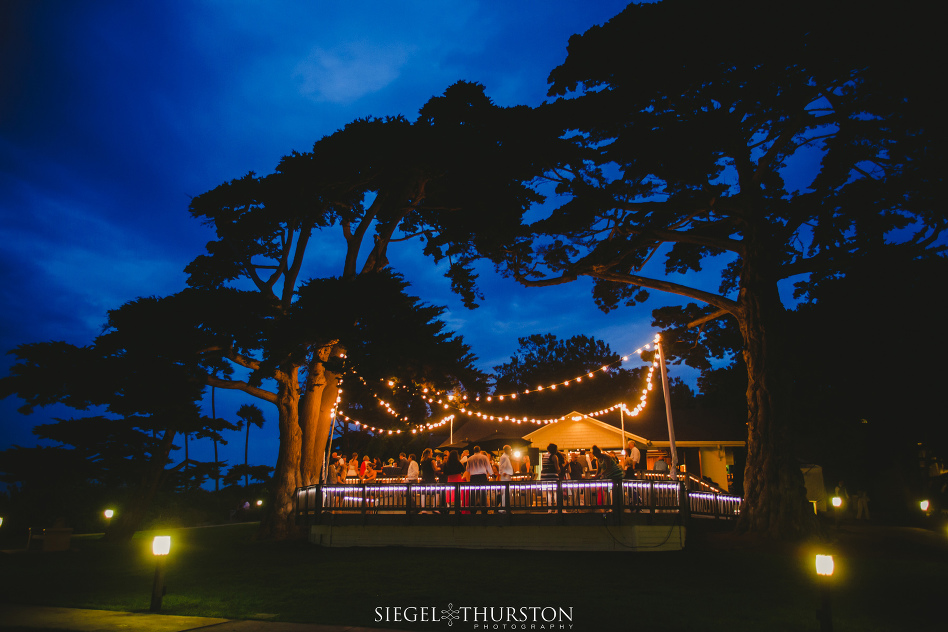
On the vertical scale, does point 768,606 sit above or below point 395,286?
below

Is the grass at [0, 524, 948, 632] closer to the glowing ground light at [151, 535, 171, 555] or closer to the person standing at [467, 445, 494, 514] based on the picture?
the glowing ground light at [151, 535, 171, 555]

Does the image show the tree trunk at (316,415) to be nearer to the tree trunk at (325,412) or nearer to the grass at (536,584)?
the tree trunk at (325,412)

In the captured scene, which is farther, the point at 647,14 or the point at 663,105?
the point at 663,105

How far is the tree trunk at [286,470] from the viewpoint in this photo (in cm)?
1769

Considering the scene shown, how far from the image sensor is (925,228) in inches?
646

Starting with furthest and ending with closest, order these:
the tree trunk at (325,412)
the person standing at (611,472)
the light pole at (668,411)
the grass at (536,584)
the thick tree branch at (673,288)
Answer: the tree trunk at (325,412), the thick tree branch at (673,288), the light pole at (668,411), the person standing at (611,472), the grass at (536,584)

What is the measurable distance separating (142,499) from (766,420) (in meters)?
21.5

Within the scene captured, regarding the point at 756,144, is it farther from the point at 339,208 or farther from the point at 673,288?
the point at 339,208

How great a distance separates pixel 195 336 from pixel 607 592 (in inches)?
530

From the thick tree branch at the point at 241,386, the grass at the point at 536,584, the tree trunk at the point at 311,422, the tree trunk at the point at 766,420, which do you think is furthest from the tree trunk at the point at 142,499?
the tree trunk at the point at 766,420

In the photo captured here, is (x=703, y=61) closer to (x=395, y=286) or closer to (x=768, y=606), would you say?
(x=395, y=286)

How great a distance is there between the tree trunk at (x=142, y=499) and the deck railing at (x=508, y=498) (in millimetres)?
9175

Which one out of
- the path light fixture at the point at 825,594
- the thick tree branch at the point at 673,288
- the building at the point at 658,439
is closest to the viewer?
the path light fixture at the point at 825,594

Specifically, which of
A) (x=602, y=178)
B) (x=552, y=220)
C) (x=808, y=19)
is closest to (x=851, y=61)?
(x=808, y=19)
